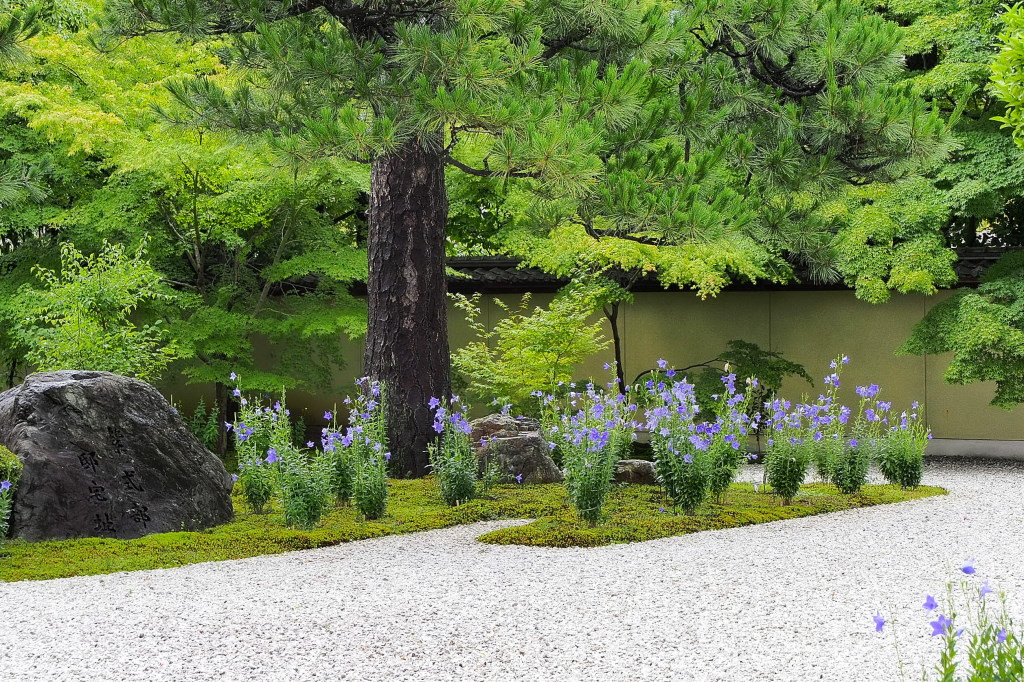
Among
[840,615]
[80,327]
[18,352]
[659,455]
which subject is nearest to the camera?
[840,615]

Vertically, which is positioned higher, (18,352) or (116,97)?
(116,97)

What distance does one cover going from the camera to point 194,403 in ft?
46.4

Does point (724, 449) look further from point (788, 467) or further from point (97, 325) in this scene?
point (97, 325)

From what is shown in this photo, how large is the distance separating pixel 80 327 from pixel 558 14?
14.5 feet

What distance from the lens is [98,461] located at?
578cm

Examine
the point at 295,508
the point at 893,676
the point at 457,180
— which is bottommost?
the point at 893,676

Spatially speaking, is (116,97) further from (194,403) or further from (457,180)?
(194,403)

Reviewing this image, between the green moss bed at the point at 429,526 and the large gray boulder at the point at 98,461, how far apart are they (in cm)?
15

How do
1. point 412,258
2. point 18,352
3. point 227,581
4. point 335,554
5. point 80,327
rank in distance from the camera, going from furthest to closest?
1. point 18,352
2. point 80,327
3. point 412,258
4. point 335,554
5. point 227,581

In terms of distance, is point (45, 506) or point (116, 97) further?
point (116, 97)

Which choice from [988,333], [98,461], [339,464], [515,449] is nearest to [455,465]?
[339,464]

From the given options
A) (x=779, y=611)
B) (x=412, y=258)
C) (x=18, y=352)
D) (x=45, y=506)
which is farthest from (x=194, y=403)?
(x=779, y=611)

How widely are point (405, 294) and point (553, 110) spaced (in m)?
2.19

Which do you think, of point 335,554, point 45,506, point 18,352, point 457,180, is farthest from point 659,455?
point 18,352
